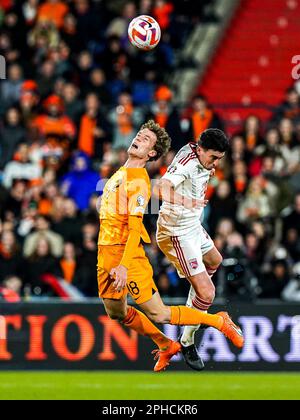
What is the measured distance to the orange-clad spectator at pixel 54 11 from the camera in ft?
74.9

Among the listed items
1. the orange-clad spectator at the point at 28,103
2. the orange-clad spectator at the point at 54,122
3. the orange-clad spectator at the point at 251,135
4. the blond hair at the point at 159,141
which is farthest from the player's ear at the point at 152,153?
the orange-clad spectator at the point at 28,103

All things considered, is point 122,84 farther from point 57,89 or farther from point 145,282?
point 145,282

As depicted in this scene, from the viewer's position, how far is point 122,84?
862 inches

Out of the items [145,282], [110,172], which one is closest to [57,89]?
[110,172]

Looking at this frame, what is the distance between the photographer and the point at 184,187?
43.5 ft

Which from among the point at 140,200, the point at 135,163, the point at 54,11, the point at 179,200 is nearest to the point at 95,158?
the point at 54,11

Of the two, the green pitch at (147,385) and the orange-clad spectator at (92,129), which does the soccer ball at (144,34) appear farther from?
the orange-clad spectator at (92,129)

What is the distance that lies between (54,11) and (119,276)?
35.9ft

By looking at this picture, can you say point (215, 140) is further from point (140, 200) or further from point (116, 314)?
point (116, 314)

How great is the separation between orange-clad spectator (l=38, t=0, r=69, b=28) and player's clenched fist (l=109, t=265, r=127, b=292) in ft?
34.7

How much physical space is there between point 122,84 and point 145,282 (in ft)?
29.5

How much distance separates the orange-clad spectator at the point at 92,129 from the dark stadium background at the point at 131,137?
2cm

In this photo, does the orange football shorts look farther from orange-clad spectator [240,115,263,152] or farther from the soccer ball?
orange-clad spectator [240,115,263,152]

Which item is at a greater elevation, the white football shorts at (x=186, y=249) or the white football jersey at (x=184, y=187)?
the white football jersey at (x=184, y=187)
